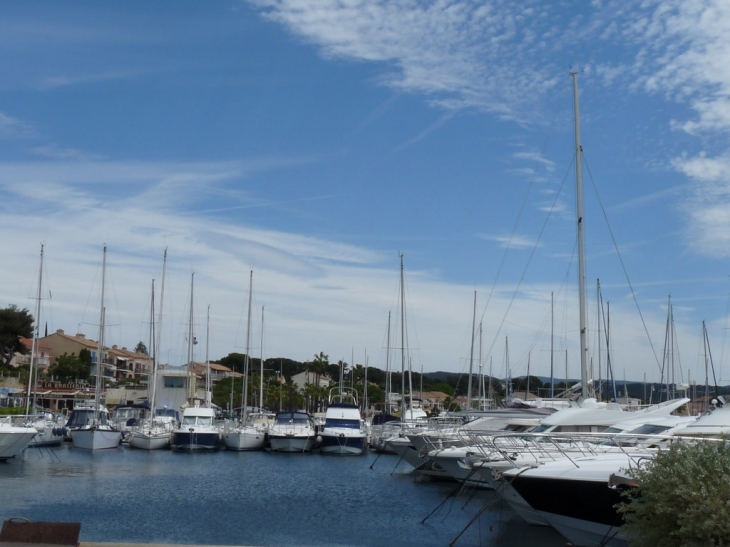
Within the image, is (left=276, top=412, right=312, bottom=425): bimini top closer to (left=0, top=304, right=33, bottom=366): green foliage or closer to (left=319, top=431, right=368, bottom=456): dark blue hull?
(left=319, top=431, right=368, bottom=456): dark blue hull

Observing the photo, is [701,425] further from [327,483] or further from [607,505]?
[327,483]

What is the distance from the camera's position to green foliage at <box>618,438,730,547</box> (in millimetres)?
10492

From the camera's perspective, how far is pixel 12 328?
327ft

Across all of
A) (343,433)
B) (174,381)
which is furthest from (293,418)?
(174,381)

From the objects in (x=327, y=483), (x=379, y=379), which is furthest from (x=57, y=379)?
(x=327, y=483)

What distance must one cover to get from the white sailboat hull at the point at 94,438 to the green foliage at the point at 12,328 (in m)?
45.7

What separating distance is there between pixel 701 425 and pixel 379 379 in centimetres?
15039

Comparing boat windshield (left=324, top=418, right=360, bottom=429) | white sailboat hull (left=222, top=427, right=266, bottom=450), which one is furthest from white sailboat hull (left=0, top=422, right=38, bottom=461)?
boat windshield (left=324, top=418, right=360, bottom=429)

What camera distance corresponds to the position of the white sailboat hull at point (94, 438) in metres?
56.9

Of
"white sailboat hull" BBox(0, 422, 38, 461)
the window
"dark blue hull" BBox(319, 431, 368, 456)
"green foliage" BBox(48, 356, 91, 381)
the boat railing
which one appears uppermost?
"green foliage" BBox(48, 356, 91, 381)

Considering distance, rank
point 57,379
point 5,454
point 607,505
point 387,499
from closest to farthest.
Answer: point 607,505 → point 387,499 → point 5,454 → point 57,379

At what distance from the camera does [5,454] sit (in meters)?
43.5

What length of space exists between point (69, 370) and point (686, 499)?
112 meters

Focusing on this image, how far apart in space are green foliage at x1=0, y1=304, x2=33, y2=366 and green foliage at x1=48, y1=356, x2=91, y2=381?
401 inches
